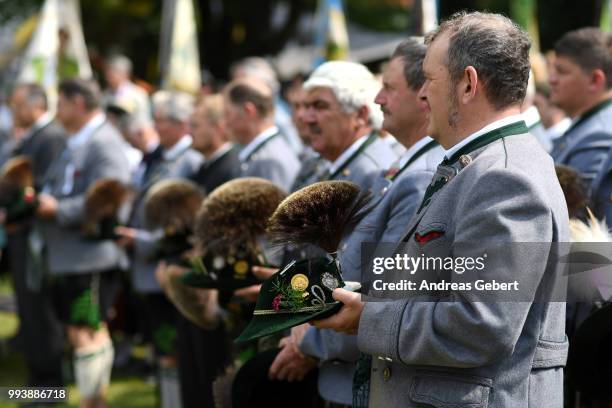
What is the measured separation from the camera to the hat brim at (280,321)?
2.60 meters

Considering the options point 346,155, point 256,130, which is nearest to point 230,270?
point 346,155

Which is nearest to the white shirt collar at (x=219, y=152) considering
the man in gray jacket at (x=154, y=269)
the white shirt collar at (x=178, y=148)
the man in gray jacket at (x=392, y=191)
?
the man in gray jacket at (x=154, y=269)

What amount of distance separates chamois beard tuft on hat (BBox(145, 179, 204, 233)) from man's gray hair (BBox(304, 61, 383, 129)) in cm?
122

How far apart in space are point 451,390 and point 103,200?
13.6ft

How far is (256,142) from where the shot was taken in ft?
17.5

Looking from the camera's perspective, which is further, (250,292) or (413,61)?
(250,292)

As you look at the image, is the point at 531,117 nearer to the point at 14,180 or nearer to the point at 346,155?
the point at 346,155

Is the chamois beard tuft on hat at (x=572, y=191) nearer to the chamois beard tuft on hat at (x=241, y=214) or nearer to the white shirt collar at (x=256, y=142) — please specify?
the chamois beard tuft on hat at (x=241, y=214)

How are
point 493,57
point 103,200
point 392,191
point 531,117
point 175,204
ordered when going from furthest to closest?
1. point 103,200
2. point 175,204
3. point 531,117
4. point 392,191
5. point 493,57

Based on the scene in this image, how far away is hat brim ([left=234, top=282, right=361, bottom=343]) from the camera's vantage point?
260 centimetres

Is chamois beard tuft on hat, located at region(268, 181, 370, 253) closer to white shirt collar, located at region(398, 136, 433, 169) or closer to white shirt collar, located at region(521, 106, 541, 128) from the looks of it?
white shirt collar, located at region(398, 136, 433, 169)

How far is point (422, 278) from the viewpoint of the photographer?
2.45 metres

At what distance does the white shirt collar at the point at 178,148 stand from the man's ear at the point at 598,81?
301 cm

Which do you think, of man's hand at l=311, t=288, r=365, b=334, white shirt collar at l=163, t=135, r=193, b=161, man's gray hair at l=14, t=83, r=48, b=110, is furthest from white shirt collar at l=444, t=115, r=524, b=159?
man's gray hair at l=14, t=83, r=48, b=110
